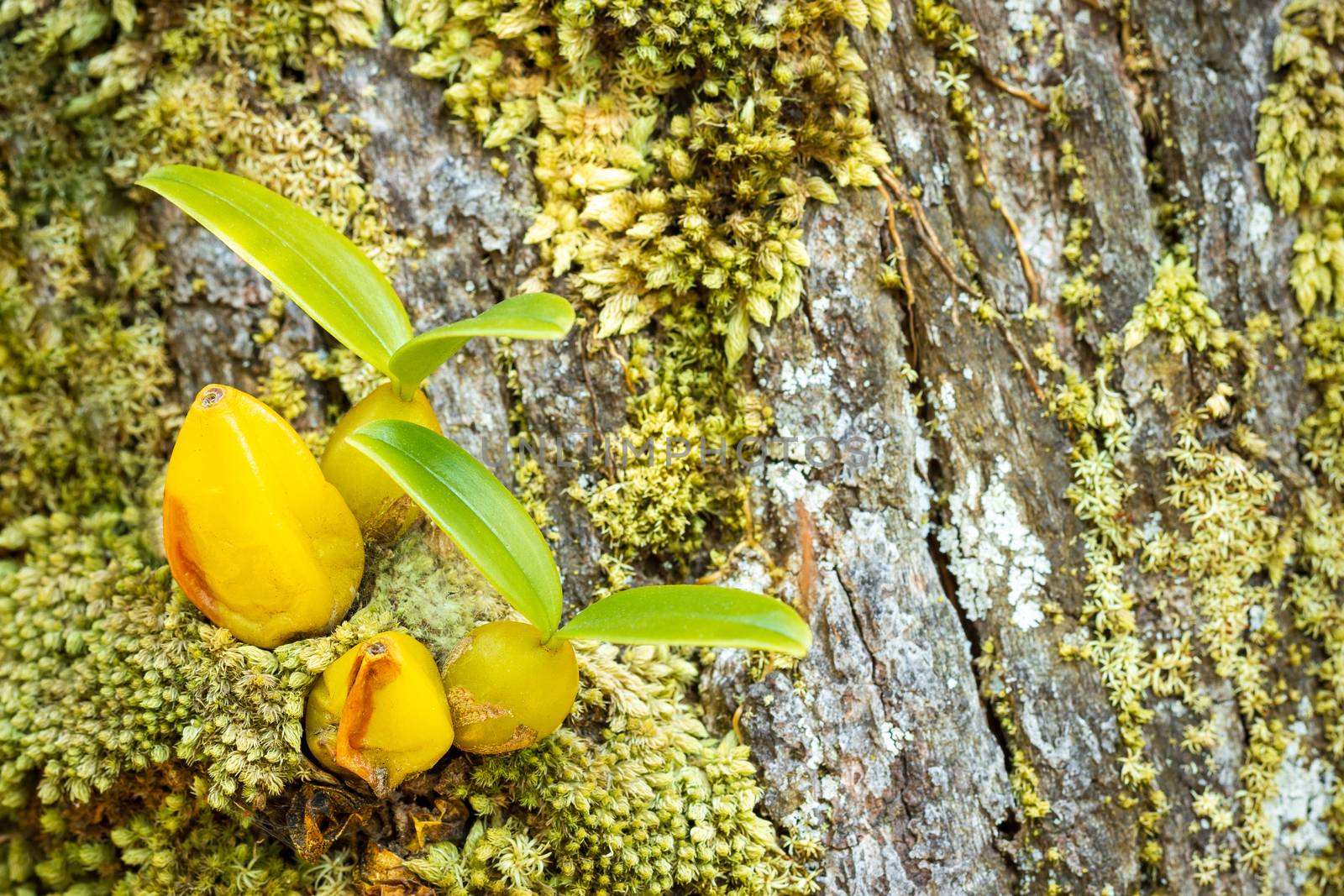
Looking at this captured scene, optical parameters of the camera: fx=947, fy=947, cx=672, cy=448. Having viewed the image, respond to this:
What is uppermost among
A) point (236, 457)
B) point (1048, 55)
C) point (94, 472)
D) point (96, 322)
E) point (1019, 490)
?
point (1048, 55)

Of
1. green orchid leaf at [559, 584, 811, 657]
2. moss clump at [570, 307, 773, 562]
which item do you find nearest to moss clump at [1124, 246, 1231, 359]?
moss clump at [570, 307, 773, 562]

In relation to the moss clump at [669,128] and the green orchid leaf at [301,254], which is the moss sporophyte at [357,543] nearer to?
the green orchid leaf at [301,254]

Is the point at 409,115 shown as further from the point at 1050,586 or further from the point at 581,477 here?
the point at 1050,586

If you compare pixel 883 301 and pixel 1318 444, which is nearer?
pixel 883 301

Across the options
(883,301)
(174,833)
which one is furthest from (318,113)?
(174,833)

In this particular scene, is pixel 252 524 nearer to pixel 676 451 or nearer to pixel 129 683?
pixel 129 683

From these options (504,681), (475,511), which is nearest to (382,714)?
(504,681)

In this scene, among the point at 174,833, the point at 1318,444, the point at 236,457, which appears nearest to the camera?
the point at 236,457
